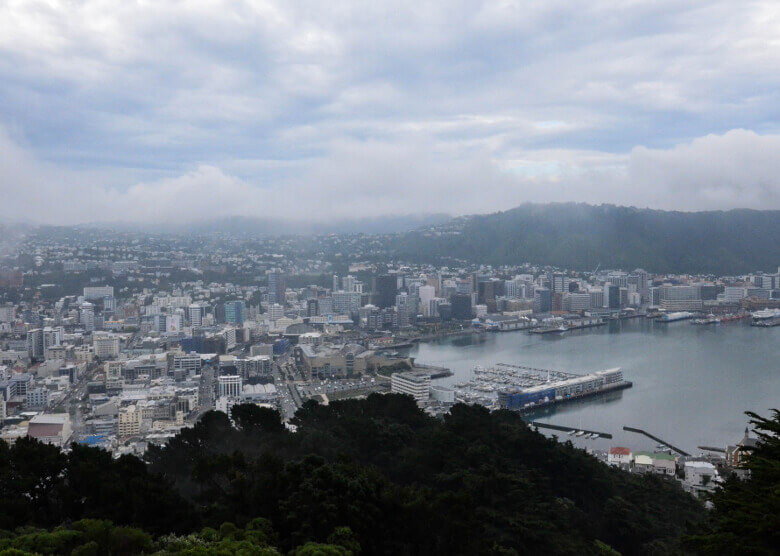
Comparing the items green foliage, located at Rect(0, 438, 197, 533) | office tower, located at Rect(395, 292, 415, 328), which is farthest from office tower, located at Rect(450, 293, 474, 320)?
green foliage, located at Rect(0, 438, 197, 533)

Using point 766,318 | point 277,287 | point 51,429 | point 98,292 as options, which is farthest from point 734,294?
point 51,429

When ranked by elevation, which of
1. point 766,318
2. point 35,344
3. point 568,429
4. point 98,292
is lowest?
point 568,429

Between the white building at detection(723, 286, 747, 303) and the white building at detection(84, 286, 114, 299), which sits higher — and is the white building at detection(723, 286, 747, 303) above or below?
below

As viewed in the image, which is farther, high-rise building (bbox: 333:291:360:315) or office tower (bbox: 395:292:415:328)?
high-rise building (bbox: 333:291:360:315)

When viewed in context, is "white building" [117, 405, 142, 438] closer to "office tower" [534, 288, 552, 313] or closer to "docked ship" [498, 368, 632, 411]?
"docked ship" [498, 368, 632, 411]

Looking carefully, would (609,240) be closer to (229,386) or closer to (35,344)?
(229,386)

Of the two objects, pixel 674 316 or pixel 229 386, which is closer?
pixel 229 386

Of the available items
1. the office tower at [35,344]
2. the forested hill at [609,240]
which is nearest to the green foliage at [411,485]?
the office tower at [35,344]

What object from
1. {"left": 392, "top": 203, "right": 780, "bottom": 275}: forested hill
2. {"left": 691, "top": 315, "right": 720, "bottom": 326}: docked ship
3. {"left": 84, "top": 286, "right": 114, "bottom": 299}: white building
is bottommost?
{"left": 691, "top": 315, "right": 720, "bottom": 326}: docked ship
